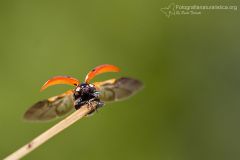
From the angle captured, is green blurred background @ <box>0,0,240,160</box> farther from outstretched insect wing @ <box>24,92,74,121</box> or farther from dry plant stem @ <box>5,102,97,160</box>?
dry plant stem @ <box>5,102,97,160</box>

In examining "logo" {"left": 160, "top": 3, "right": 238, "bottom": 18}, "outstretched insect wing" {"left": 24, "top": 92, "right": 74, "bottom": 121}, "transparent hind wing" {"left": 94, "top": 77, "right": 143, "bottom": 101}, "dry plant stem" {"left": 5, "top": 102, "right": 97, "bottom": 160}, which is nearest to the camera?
"dry plant stem" {"left": 5, "top": 102, "right": 97, "bottom": 160}

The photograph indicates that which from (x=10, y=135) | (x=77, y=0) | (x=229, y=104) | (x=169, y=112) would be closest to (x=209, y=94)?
(x=229, y=104)

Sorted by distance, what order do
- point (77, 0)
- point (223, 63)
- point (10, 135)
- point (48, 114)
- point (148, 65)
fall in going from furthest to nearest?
point (223, 63) → point (77, 0) → point (148, 65) → point (10, 135) → point (48, 114)

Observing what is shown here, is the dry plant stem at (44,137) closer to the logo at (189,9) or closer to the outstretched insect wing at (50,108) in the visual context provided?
the outstretched insect wing at (50,108)

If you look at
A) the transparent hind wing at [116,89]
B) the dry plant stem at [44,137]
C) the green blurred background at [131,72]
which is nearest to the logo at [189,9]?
the green blurred background at [131,72]

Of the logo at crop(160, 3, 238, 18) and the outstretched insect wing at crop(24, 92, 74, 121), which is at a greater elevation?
the logo at crop(160, 3, 238, 18)

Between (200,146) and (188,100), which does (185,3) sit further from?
(200,146)

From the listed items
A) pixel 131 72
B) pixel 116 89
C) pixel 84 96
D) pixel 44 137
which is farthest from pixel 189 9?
pixel 44 137

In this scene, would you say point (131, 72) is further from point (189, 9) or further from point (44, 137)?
point (44, 137)

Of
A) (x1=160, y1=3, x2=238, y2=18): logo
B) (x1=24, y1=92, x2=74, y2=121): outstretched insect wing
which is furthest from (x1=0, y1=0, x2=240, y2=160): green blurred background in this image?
(x1=24, y1=92, x2=74, y2=121): outstretched insect wing
